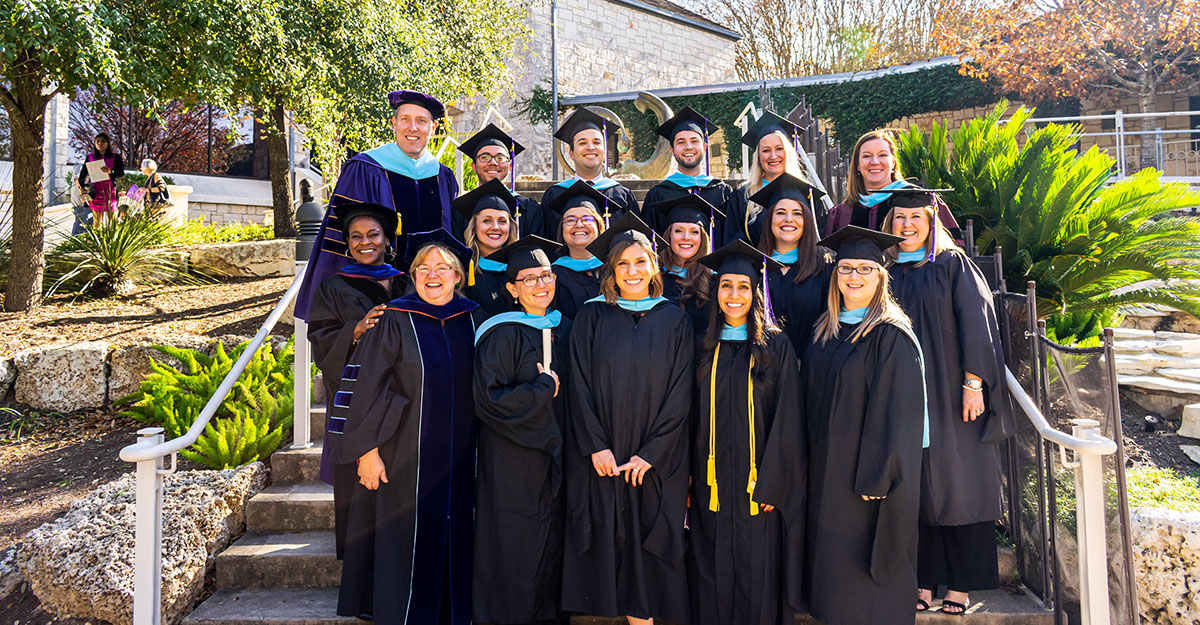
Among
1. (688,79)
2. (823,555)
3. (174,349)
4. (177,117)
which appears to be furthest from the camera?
(688,79)

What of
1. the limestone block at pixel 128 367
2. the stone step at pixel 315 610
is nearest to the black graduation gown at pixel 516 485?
the stone step at pixel 315 610

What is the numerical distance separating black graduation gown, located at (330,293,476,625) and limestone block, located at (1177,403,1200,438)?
518 centimetres

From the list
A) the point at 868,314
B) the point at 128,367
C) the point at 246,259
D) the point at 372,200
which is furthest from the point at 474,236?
the point at 246,259

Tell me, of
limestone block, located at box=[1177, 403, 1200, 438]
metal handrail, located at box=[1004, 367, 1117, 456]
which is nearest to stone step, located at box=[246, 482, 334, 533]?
metal handrail, located at box=[1004, 367, 1117, 456]

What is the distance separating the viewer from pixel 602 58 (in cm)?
2166

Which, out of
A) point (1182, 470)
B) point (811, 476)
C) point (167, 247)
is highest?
point (167, 247)

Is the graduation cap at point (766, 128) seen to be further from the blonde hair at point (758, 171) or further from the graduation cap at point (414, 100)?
the graduation cap at point (414, 100)

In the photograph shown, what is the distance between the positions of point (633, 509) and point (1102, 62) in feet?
46.2

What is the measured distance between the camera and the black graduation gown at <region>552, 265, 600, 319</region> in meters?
3.72

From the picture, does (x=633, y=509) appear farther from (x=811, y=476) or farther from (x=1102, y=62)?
(x=1102, y=62)

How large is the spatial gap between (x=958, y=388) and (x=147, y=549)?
357 centimetres

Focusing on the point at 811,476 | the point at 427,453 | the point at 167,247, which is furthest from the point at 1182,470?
the point at 167,247

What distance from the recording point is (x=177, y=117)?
16312 mm

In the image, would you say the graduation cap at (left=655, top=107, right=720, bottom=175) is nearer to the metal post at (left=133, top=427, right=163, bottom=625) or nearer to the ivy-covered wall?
the metal post at (left=133, top=427, right=163, bottom=625)
